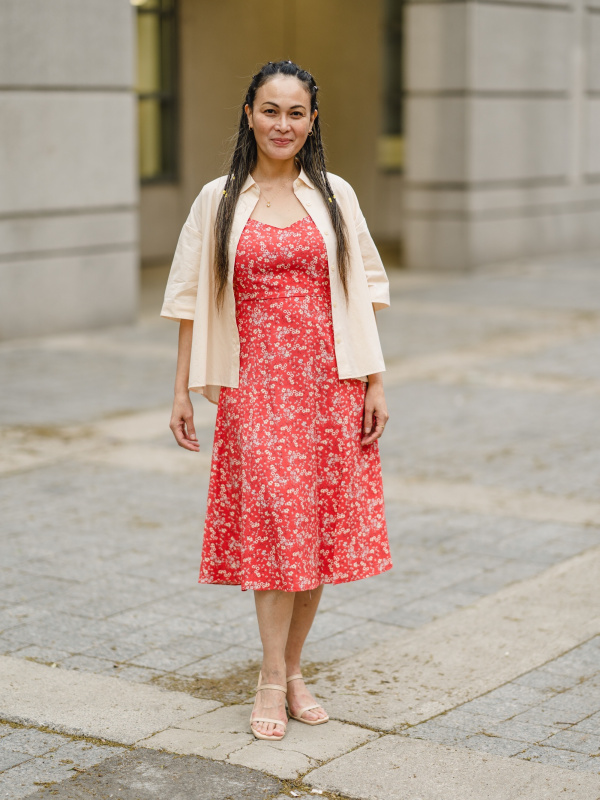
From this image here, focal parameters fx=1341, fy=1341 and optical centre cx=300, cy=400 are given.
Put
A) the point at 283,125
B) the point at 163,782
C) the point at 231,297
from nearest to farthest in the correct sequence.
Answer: the point at 163,782, the point at 283,125, the point at 231,297

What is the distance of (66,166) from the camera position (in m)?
12.0

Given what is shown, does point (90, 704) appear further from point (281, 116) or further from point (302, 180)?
point (281, 116)

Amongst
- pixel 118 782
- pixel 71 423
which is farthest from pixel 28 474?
pixel 118 782

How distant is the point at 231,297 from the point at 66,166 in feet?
27.8

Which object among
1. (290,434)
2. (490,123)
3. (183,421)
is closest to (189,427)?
(183,421)

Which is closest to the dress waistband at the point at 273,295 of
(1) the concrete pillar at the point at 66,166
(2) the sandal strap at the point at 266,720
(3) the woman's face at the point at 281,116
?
(3) the woman's face at the point at 281,116

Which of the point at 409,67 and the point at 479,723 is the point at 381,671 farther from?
the point at 409,67

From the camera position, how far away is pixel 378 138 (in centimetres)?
2158

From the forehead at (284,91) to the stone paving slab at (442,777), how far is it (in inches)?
74.1

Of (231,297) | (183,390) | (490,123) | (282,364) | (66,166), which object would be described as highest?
(490,123)

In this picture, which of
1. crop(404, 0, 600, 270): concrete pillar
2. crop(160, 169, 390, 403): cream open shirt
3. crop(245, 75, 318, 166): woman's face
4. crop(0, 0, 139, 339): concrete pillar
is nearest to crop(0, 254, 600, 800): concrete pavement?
crop(160, 169, 390, 403): cream open shirt

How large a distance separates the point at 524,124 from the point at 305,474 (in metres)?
14.5

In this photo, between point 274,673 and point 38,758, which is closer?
point 38,758

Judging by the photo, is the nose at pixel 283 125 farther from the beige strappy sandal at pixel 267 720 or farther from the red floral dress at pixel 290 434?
the beige strappy sandal at pixel 267 720
